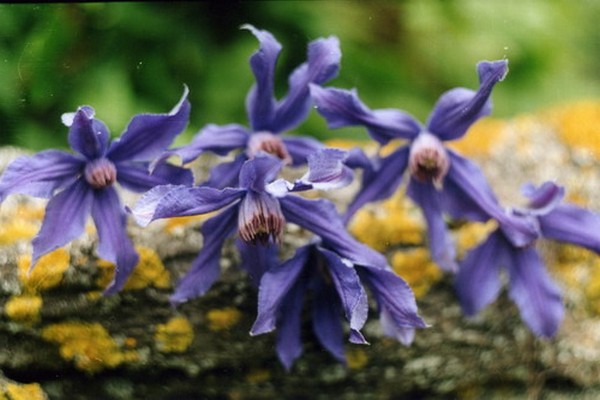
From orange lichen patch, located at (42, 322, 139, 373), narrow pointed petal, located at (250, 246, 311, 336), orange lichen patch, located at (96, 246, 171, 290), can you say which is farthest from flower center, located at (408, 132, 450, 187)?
orange lichen patch, located at (42, 322, 139, 373)

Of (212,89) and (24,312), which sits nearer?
(24,312)

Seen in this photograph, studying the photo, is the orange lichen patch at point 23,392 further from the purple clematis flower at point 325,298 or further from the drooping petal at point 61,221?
the purple clematis flower at point 325,298

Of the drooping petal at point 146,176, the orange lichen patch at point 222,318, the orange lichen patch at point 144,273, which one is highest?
the drooping petal at point 146,176

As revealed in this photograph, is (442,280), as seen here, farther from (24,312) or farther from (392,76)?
(392,76)

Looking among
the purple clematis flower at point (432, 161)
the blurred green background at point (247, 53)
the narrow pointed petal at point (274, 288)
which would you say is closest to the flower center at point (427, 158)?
the purple clematis flower at point (432, 161)

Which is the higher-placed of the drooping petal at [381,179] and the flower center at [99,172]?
the flower center at [99,172]

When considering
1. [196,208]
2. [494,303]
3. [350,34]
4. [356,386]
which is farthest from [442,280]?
[350,34]
